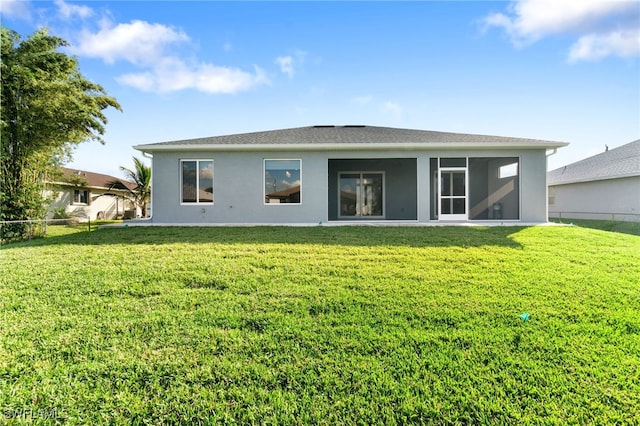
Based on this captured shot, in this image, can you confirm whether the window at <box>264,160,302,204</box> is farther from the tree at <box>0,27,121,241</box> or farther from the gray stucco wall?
the tree at <box>0,27,121,241</box>

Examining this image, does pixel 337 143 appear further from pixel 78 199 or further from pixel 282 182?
pixel 78 199

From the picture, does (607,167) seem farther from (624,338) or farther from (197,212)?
(197,212)

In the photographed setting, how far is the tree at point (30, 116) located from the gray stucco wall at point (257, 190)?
3.10 m

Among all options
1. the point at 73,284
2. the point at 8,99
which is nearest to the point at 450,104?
the point at 73,284

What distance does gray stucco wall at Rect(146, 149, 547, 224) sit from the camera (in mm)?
10828

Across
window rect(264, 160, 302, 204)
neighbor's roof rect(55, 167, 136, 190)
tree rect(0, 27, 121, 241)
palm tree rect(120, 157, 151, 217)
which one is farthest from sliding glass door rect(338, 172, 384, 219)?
neighbor's roof rect(55, 167, 136, 190)

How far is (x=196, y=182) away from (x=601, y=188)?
63.4 feet

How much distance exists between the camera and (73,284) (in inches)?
197

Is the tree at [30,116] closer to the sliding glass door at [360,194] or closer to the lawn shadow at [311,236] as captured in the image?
the lawn shadow at [311,236]

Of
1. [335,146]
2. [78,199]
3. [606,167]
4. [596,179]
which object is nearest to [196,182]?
[335,146]

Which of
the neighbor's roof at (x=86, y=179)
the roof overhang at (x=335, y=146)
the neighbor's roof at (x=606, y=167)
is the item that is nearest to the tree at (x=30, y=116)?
the roof overhang at (x=335, y=146)

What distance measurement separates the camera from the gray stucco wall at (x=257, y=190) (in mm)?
10828

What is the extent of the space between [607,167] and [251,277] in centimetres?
1997

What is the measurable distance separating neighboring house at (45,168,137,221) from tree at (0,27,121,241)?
29.0 ft
